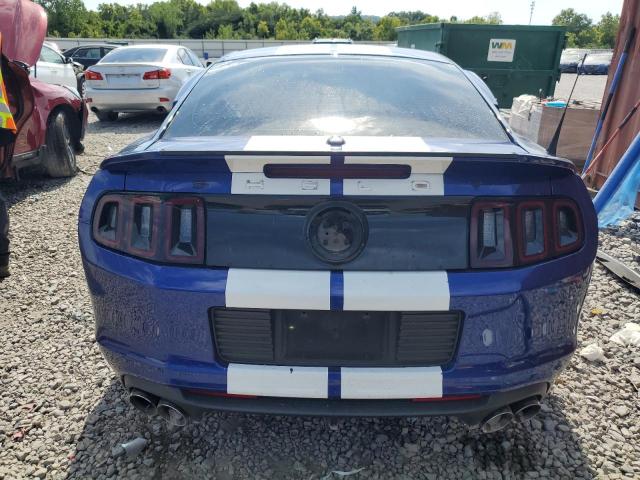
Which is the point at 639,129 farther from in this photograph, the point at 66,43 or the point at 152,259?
the point at 66,43

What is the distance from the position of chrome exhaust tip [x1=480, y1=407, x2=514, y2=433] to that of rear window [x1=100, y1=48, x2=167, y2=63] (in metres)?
10.1

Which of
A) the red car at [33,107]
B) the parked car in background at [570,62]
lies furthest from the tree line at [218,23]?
the red car at [33,107]

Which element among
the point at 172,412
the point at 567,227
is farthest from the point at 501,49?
the point at 172,412

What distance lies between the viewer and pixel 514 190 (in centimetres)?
168

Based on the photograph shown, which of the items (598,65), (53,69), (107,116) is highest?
(53,69)

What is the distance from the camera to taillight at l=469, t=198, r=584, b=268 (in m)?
1.67

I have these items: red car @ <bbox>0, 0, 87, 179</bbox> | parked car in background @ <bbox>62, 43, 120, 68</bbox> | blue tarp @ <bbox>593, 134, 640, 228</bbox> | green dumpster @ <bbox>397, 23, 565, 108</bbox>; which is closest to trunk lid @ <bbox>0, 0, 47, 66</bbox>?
red car @ <bbox>0, 0, 87, 179</bbox>

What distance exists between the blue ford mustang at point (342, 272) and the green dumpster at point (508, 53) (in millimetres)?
10147

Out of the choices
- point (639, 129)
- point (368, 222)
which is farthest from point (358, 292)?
point (639, 129)

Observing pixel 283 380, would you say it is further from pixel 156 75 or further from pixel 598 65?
pixel 598 65

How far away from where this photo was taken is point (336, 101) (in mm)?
2330

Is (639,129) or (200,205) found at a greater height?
(200,205)

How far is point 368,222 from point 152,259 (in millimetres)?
753

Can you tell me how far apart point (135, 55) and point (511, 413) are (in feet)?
34.5
